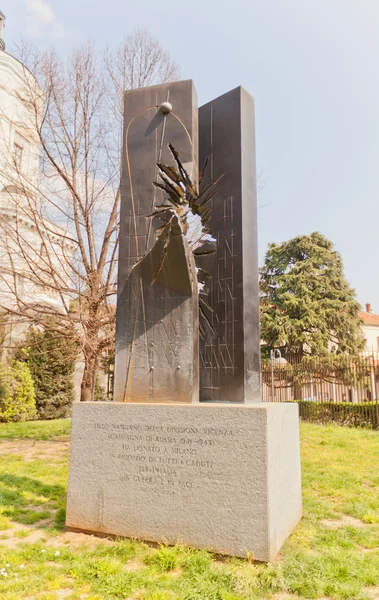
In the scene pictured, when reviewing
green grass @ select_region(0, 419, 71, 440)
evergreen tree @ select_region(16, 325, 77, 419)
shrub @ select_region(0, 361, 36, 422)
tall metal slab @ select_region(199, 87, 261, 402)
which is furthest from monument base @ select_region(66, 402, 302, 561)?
evergreen tree @ select_region(16, 325, 77, 419)

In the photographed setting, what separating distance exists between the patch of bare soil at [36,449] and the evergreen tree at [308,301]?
15.6 metres

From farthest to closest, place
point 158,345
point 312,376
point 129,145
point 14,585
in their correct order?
point 312,376, point 129,145, point 158,345, point 14,585

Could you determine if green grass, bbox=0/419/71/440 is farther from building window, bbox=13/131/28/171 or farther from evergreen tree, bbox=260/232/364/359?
evergreen tree, bbox=260/232/364/359

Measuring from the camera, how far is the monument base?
3.46 meters

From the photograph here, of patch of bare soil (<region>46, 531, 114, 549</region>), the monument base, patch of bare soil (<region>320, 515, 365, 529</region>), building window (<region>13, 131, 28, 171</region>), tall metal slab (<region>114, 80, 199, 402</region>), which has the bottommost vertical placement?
patch of bare soil (<region>320, 515, 365, 529</region>)

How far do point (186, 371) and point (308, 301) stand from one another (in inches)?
830

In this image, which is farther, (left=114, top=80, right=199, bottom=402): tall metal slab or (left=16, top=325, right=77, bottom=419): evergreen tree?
(left=16, top=325, right=77, bottom=419): evergreen tree

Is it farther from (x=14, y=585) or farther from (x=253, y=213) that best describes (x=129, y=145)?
(x=14, y=585)

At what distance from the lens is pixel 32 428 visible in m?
11.6

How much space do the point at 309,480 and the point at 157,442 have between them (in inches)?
136

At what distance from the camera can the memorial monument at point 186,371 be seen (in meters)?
3.55

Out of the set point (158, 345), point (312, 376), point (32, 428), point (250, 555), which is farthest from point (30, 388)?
point (250, 555)

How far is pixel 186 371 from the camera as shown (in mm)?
4348

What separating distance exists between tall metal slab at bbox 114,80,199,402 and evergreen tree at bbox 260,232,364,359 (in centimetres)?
1857
